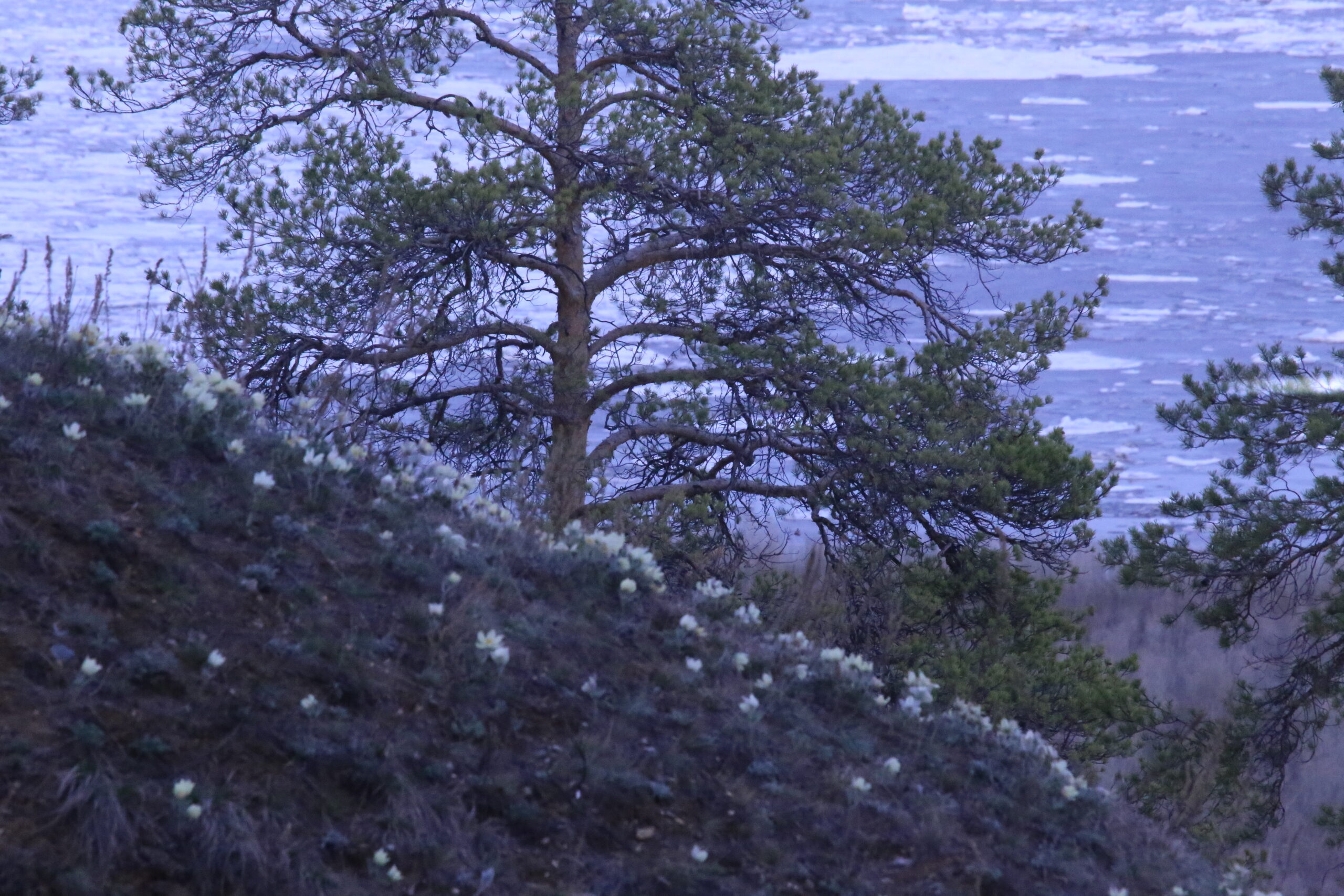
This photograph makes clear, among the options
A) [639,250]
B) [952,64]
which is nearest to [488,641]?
[639,250]

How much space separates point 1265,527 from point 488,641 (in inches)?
321

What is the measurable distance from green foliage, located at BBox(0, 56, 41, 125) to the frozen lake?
162 cm

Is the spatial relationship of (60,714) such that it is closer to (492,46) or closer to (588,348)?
(588,348)

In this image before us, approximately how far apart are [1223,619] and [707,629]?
23.6 ft

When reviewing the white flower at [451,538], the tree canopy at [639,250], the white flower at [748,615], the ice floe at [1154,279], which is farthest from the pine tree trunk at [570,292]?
the ice floe at [1154,279]

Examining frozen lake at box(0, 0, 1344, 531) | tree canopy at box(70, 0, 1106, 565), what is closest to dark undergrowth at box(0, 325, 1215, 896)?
tree canopy at box(70, 0, 1106, 565)

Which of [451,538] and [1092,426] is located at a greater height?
[451,538]

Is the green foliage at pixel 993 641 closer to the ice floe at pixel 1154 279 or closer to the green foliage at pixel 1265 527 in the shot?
the green foliage at pixel 1265 527

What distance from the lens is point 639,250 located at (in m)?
13.3

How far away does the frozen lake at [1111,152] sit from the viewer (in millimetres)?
22922

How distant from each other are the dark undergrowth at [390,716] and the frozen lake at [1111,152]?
1111 cm

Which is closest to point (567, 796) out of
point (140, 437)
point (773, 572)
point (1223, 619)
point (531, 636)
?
point (531, 636)

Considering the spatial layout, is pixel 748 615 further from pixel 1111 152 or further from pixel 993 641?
pixel 1111 152

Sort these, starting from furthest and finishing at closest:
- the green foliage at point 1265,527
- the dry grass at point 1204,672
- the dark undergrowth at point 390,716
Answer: the dry grass at point 1204,672 → the green foliage at point 1265,527 → the dark undergrowth at point 390,716
